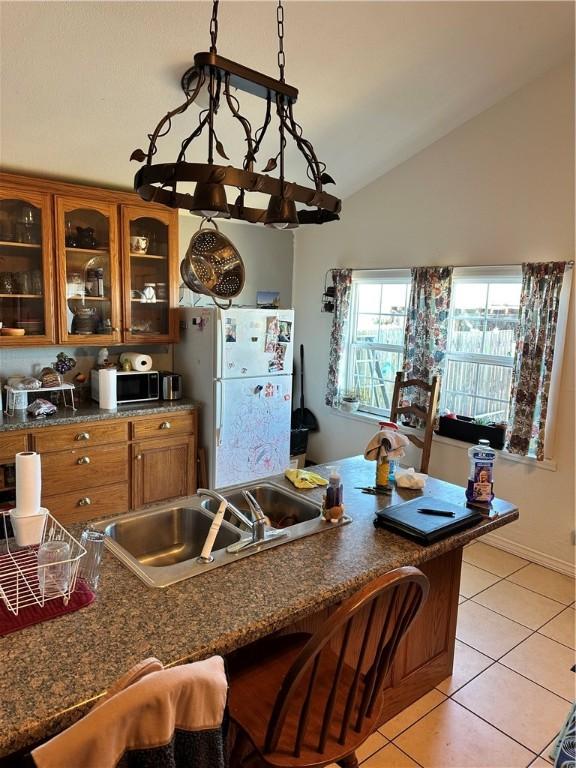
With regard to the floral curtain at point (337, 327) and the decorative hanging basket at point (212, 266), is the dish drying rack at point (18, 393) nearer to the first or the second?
the decorative hanging basket at point (212, 266)

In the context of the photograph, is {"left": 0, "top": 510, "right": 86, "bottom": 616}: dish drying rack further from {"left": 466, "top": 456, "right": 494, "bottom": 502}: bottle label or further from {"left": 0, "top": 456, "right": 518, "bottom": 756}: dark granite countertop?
{"left": 466, "top": 456, "right": 494, "bottom": 502}: bottle label

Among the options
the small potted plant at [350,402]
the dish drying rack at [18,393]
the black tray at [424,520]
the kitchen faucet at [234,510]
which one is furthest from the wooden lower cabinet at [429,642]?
the dish drying rack at [18,393]

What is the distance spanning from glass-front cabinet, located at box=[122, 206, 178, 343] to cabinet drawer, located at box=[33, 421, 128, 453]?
25.7 inches

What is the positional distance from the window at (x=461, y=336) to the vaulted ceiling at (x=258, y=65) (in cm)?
112

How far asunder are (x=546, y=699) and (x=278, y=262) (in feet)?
12.4

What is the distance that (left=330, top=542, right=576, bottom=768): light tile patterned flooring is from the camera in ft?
6.40

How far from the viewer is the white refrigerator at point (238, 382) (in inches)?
145

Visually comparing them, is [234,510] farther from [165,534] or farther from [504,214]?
[504,214]

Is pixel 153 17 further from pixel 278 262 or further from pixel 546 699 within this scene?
pixel 546 699

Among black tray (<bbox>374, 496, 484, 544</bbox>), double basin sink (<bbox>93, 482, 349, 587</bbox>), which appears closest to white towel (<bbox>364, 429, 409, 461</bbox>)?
black tray (<bbox>374, 496, 484, 544</bbox>)

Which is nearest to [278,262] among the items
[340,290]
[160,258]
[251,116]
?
[340,290]

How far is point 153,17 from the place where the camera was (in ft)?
7.20

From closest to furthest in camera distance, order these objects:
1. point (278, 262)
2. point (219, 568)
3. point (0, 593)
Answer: point (0, 593), point (219, 568), point (278, 262)

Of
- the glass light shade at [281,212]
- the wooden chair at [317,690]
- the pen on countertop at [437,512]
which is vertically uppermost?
the glass light shade at [281,212]
